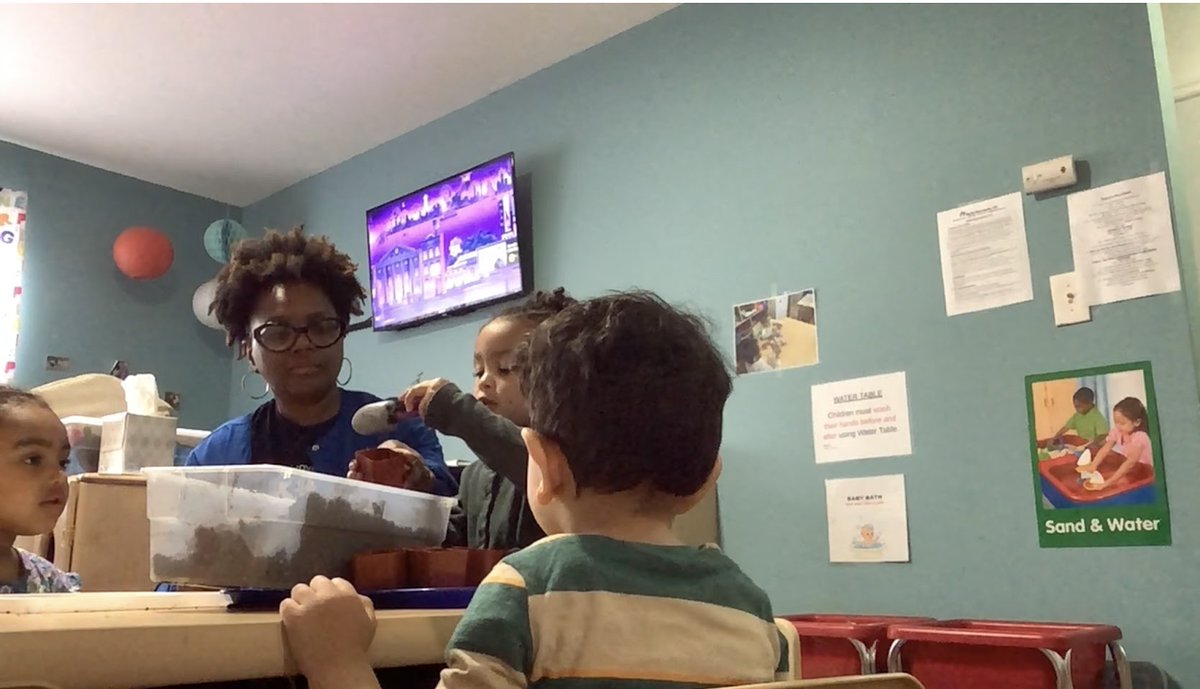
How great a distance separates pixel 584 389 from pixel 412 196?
9.03 feet

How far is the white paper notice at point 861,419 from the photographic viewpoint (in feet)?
7.05

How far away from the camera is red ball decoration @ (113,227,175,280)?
375cm

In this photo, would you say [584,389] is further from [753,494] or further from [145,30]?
[145,30]

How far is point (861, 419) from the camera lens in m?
2.21

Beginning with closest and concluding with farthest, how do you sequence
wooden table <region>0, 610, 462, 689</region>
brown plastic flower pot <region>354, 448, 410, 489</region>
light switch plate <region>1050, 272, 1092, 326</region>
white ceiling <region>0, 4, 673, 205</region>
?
wooden table <region>0, 610, 462, 689</region>
brown plastic flower pot <region>354, 448, 410, 489</region>
light switch plate <region>1050, 272, 1092, 326</region>
white ceiling <region>0, 4, 673, 205</region>

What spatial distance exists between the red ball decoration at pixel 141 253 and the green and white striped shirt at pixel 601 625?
350cm

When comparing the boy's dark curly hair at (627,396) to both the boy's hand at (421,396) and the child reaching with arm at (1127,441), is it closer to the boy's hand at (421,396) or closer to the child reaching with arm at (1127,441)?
the boy's hand at (421,396)

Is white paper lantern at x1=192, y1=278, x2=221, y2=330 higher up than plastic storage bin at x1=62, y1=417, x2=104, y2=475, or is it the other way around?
white paper lantern at x1=192, y1=278, x2=221, y2=330

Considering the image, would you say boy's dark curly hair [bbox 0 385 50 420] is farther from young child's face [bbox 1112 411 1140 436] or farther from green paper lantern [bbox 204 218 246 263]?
green paper lantern [bbox 204 218 246 263]

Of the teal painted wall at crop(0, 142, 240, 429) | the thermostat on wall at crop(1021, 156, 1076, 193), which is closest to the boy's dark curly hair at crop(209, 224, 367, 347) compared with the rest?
the thermostat on wall at crop(1021, 156, 1076, 193)

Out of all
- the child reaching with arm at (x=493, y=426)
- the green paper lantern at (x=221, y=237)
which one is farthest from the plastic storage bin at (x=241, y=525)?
the green paper lantern at (x=221, y=237)

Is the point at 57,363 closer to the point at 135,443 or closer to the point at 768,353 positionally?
the point at 135,443

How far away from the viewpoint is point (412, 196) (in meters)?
3.41

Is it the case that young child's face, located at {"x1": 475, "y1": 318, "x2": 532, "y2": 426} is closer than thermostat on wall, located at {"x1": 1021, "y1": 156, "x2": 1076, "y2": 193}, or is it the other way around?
young child's face, located at {"x1": 475, "y1": 318, "x2": 532, "y2": 426}
